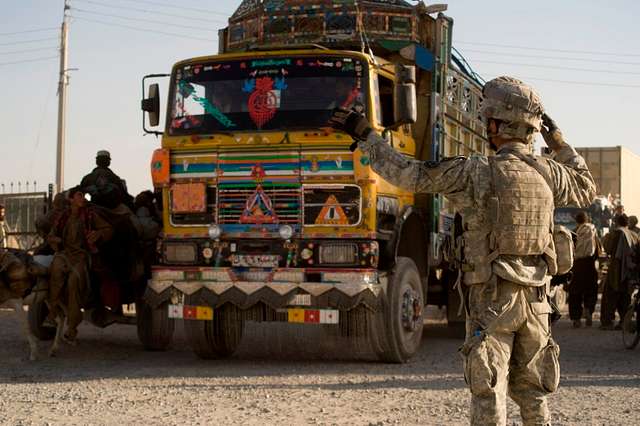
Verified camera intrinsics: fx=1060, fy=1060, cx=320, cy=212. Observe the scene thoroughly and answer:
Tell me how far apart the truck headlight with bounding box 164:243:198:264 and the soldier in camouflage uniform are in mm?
5351

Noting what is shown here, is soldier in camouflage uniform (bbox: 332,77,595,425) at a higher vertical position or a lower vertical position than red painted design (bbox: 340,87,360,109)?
lower

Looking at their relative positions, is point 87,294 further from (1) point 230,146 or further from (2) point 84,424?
(2) point 84,424

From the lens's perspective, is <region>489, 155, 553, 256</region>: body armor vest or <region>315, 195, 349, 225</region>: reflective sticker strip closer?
<region>489, 155, 553, 256</region>: body armor vest

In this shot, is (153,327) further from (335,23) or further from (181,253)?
(335,23)

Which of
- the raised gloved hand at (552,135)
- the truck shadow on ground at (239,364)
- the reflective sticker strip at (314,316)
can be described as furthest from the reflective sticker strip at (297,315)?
the raised gloved hand at (552,135)

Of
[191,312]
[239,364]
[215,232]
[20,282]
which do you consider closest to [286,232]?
[215,232]

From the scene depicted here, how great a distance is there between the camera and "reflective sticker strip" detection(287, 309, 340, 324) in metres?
9.83

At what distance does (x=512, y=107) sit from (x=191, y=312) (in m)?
5.76

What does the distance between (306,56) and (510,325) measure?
5861 mm

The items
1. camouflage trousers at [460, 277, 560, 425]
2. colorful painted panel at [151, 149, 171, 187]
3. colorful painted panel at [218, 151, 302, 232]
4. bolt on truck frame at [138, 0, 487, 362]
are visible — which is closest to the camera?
camouflage trousers at [460, 277, 560, 425]

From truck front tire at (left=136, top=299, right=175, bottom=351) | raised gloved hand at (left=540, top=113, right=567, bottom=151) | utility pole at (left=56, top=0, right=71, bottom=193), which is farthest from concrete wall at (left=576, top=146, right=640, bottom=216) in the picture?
raised gloved hand at (left=540, top=113, right=567, bottom=151)

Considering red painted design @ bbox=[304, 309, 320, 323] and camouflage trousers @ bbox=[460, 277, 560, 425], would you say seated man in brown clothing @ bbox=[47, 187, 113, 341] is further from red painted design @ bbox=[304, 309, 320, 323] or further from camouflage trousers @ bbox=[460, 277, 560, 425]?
camouflage trousers @ bbox=[460, 277, 560, 425]

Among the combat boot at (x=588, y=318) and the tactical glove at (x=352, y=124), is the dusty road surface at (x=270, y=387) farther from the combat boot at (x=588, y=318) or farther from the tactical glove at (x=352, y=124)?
the combat boot at (x=588, y=318)

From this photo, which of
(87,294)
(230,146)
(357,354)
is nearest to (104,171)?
(87,294)
